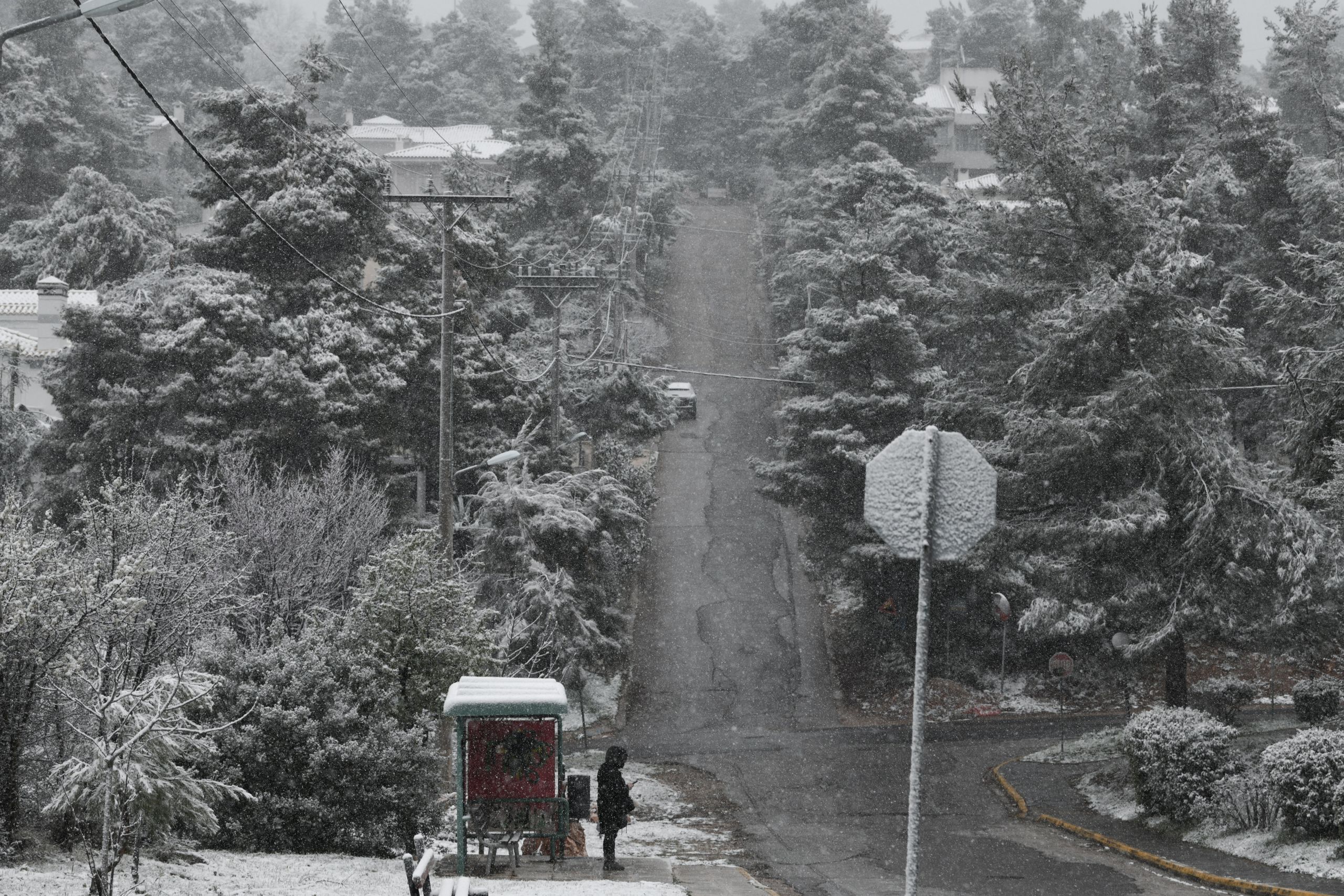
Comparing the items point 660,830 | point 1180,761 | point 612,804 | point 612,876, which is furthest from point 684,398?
point 612,876

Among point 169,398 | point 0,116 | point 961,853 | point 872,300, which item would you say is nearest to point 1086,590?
point 961,853

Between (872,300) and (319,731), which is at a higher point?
(872,300)

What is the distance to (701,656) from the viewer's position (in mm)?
35438

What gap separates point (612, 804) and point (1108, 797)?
11.2m

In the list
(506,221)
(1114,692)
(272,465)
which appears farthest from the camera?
(506,221)

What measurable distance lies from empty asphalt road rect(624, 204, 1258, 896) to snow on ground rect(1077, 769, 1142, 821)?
1376mm

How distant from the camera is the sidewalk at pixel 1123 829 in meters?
15.2

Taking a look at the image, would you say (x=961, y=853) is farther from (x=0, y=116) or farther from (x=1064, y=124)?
(x=0, y=116)

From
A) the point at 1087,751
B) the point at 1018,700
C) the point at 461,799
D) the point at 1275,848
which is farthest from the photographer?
the point at 1018,700

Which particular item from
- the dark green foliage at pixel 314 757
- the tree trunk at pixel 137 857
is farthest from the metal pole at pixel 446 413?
the tree trunk at pixel 137 857

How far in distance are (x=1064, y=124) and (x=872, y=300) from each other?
9.46m

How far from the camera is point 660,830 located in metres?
20.4

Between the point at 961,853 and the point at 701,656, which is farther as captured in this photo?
the point at 701,656

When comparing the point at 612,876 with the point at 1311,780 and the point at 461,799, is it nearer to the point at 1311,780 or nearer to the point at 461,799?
the point at 461,799
